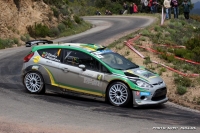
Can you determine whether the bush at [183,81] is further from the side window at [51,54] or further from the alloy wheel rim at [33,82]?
the alloy wheel rim at [33,82]

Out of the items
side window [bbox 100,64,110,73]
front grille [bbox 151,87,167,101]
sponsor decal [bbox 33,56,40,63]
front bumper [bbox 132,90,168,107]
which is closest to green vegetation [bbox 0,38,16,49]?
sponsor decal [bbox 33,56,40,63]

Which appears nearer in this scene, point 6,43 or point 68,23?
point 6,43

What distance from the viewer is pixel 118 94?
11.8m

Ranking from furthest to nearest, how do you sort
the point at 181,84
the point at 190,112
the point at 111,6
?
the point at 111,6 < the point at 181,84 < the point at 190,112

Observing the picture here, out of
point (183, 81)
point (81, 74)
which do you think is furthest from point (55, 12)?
point (81, 74)

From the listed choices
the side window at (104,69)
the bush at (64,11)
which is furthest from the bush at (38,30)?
the side window at (104,69)

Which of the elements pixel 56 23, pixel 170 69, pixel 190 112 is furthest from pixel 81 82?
pixel 56 23

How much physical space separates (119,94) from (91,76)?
98 centimetres

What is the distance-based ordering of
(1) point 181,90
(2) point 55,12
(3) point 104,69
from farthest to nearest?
(2) point 55,12 < (1) point 181,90 < (3) point 104,69

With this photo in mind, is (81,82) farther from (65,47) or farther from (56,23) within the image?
(56,23)

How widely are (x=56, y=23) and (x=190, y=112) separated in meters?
21.4

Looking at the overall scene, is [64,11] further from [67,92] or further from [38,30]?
[67,92]

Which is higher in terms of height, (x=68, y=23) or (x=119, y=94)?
(x=68, y=23)

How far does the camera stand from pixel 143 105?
38.3 feet
